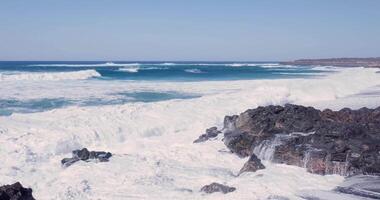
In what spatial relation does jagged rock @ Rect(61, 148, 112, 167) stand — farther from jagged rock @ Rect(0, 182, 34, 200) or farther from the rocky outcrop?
jagged rock @ Rect(0, 182, 34, 200)

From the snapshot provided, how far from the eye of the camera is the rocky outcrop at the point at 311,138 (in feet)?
33.5

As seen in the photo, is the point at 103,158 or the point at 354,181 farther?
the point at 103,158

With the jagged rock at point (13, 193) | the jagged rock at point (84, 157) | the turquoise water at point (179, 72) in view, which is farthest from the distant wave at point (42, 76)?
the jagged rock at point (13, 193)

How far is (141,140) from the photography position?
14898mm

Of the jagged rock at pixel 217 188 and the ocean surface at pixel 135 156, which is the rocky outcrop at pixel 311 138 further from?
the jagged rock at pixel 217 188

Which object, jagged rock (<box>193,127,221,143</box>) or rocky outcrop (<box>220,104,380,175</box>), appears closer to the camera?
rocky outcrop (<box>220,104,380,175</box>)

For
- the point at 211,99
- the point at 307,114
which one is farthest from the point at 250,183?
the point at 211,99

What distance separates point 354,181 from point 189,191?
3.35 metres

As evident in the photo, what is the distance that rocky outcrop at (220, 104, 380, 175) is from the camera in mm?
10203

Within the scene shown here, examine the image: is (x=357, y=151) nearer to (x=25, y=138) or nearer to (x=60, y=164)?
(x=60, y=164)

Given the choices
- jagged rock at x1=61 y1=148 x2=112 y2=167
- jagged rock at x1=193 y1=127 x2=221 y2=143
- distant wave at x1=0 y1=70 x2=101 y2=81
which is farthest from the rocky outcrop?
distant wave at x1=0 y1=70 x2=101 y2=81

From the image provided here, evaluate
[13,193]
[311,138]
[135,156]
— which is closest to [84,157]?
[135,156]

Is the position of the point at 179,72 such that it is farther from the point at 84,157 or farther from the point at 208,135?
the point at 84,157

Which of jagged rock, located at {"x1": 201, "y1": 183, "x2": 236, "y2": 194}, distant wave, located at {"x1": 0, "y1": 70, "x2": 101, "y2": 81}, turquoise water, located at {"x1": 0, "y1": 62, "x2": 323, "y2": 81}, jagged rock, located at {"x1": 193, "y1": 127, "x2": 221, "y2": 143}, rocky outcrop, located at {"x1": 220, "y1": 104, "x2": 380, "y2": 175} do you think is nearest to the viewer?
jagged rock, located at {"x1": 201, "y1": 183, "x2": 236, "y2": 194}
